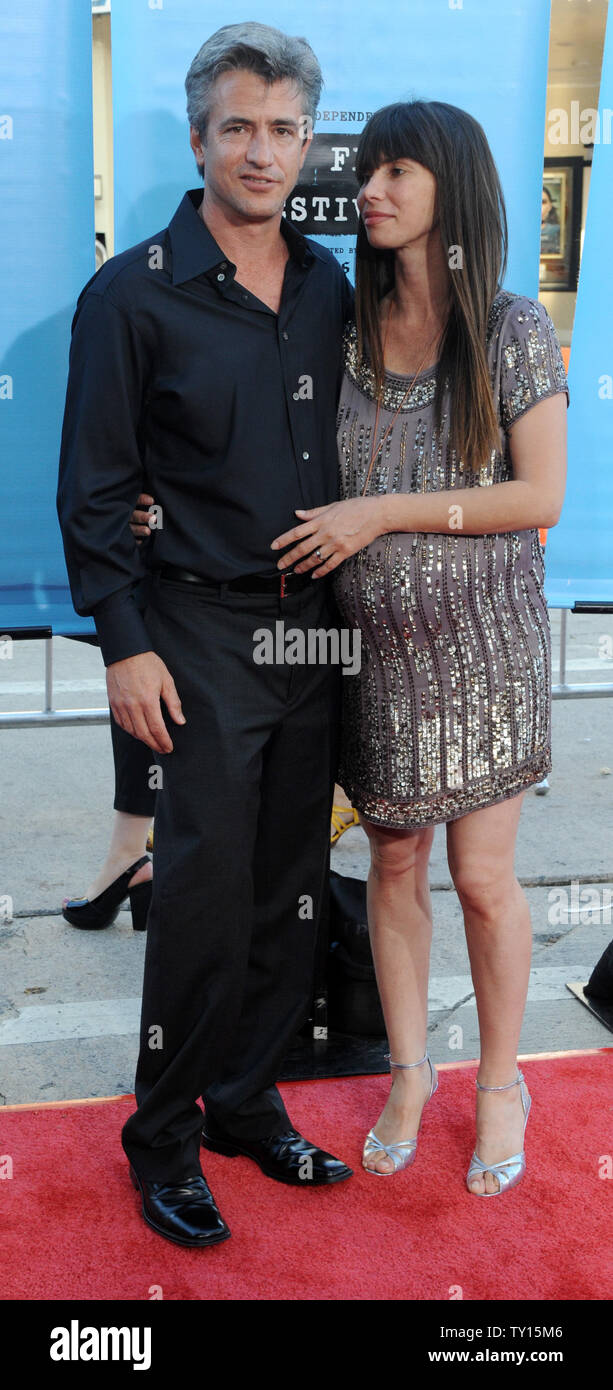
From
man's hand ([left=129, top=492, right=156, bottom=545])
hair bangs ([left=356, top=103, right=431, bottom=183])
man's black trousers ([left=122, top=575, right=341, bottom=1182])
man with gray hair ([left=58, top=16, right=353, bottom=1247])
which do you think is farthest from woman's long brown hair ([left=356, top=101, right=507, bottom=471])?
man's hand ([left=129, top=492, right=156, bottom=545])

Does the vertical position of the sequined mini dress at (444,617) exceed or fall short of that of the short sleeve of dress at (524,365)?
it falls short

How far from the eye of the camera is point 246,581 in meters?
2.31

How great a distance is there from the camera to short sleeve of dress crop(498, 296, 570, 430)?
2.24m

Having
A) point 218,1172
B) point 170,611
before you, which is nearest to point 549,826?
point 218,1172

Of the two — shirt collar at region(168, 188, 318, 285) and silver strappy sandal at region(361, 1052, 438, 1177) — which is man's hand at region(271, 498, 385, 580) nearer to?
shirt collar at region(168, 188, 318, 285)

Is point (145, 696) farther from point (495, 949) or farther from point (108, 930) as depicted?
point (108, 930)

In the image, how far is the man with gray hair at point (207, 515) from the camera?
86.7 inches

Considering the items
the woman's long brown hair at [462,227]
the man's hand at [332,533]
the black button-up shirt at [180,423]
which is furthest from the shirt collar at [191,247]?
the man's hand at [332,533]

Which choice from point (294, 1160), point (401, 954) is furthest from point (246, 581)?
point (294, 1160)

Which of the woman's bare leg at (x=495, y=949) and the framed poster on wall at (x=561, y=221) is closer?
Result: the woman's bare leg at (x=495, y=949)

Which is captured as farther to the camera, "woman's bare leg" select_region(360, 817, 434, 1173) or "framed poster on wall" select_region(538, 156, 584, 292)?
"framed poster on wall" select_region(538, 156, 584, 292)

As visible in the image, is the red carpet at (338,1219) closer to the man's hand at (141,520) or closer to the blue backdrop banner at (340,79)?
the man's hand at (141,520)

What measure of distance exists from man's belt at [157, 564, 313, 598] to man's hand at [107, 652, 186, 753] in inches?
5.6

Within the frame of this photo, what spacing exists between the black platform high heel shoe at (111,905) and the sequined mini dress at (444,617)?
4.39 feet
